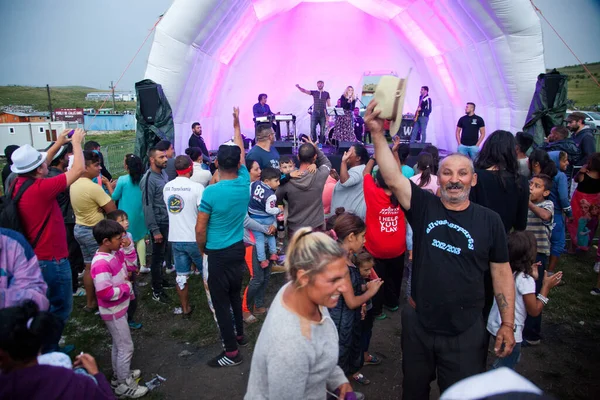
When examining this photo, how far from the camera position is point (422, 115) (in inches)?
476

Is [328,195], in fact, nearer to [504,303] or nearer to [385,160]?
[385,160]

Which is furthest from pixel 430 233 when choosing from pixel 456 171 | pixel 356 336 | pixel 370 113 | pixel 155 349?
pixel 155 349

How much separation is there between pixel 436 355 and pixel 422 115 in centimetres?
1067

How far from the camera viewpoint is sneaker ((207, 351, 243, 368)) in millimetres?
3863

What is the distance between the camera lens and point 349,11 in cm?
1495

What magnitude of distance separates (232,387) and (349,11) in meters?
14.5

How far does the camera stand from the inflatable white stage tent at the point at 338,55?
8484 millimetres

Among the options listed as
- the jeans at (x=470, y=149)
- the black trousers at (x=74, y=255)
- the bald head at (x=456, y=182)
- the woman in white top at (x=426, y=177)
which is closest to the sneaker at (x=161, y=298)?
the black trousers at (x=74, y=255)

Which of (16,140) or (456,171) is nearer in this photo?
(456,171)

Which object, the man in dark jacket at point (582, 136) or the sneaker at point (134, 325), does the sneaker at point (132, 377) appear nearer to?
the sneaker at point (134, 325)

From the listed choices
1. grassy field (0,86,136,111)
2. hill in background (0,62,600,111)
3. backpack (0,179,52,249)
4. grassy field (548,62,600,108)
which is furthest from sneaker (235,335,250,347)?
grassy field (0,86,136,111)

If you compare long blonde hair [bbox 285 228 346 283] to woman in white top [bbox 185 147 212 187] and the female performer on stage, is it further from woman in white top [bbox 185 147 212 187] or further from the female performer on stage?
the female performer on stage

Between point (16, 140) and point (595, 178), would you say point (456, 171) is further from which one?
point (16, 140)

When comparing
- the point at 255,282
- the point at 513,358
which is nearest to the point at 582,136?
the point at 513,358
